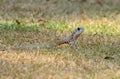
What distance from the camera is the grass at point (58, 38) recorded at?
5879 millimetres

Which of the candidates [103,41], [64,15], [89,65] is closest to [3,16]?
[64,15]

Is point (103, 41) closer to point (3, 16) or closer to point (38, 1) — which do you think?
point (3, 16)

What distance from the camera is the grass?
588 cm

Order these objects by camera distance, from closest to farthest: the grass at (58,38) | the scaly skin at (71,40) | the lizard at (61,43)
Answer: the grass at (58,38) < the lizard at (61,43) < the scaly skin at (71,40)

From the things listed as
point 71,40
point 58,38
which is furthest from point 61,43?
point 58,38

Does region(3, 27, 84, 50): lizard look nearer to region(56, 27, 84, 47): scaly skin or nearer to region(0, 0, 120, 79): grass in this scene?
region(56, 27, 84, 47): scaly skin

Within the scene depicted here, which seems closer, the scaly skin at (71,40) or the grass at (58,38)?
the grass at (58,38)

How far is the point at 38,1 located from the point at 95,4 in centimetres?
127

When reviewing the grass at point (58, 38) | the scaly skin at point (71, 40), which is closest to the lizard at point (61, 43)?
the scaly skin at point (71, 40)

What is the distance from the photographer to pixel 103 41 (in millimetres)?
7746

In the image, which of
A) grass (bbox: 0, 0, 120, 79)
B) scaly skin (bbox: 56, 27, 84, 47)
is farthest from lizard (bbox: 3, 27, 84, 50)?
grass (bbox: 0, 0, 120, 79)

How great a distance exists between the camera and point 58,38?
311 inches

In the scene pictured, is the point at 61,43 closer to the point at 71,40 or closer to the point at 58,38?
the point at 71,40

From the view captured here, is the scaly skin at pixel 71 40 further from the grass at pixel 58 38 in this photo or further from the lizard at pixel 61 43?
the grass at pixel 58 38
